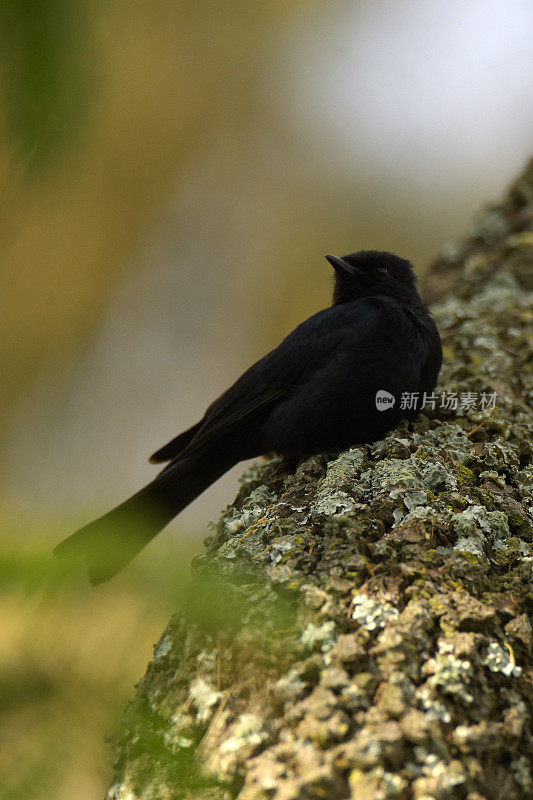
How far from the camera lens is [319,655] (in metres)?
1.88

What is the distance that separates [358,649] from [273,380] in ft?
6.64

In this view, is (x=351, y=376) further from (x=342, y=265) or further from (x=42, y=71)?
(x=42, y=71)

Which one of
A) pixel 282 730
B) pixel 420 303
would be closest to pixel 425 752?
pixel 282 730

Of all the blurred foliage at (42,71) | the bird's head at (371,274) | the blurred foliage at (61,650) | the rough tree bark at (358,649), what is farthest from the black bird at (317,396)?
the blurred foliage at (61,650)

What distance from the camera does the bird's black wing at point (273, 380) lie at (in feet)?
12.0

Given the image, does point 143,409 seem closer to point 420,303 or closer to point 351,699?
point 420,303

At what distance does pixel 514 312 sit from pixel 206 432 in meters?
2.00

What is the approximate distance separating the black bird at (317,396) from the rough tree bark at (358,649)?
0.46 meters

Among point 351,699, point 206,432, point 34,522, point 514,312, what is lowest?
point 514,312

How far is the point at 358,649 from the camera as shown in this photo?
6.13 feet

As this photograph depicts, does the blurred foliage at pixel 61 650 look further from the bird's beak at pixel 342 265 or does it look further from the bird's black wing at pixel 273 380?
the bird's beak at pixel 342 265

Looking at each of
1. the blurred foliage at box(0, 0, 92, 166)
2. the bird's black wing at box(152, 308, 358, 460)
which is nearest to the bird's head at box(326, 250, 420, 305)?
the bird's black wing at box(152, 308, 358, 460)

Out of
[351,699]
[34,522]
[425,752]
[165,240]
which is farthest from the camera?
[165,240]

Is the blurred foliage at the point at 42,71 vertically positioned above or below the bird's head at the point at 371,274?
above
